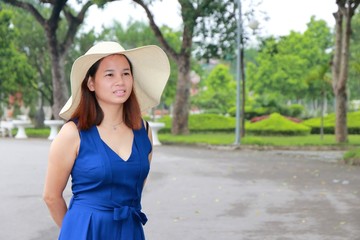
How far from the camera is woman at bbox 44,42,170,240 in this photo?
8.54ft

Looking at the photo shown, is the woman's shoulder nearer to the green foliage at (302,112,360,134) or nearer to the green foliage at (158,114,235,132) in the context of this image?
the green foliage at (158,114,235,132)

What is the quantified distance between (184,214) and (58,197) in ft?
17.6

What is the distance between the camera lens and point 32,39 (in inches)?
1357

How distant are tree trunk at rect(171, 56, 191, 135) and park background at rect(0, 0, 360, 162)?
1.7 inches

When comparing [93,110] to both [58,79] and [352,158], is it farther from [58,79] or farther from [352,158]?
[58,79]

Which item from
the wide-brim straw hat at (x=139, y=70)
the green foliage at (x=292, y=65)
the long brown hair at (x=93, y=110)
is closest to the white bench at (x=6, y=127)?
the green foliage at (x=292, y=65)

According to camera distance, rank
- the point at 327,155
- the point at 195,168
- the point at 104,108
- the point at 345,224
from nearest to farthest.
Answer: the point at 104,108, the point at 345,224, the point at 195,168, the point at 327,155

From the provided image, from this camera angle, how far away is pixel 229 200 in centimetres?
933

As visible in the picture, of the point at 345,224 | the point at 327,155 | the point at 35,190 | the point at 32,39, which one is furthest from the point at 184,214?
the point at 32,39

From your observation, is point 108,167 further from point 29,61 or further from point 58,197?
point 29,61

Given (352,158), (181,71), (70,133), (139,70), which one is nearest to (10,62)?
(181,71)

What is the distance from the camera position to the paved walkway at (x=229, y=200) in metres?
6.95

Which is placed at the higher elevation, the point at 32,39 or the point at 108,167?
the point at 32,39

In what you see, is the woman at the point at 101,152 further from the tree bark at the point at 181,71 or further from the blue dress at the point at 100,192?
the tree bark at the point at 181,71
